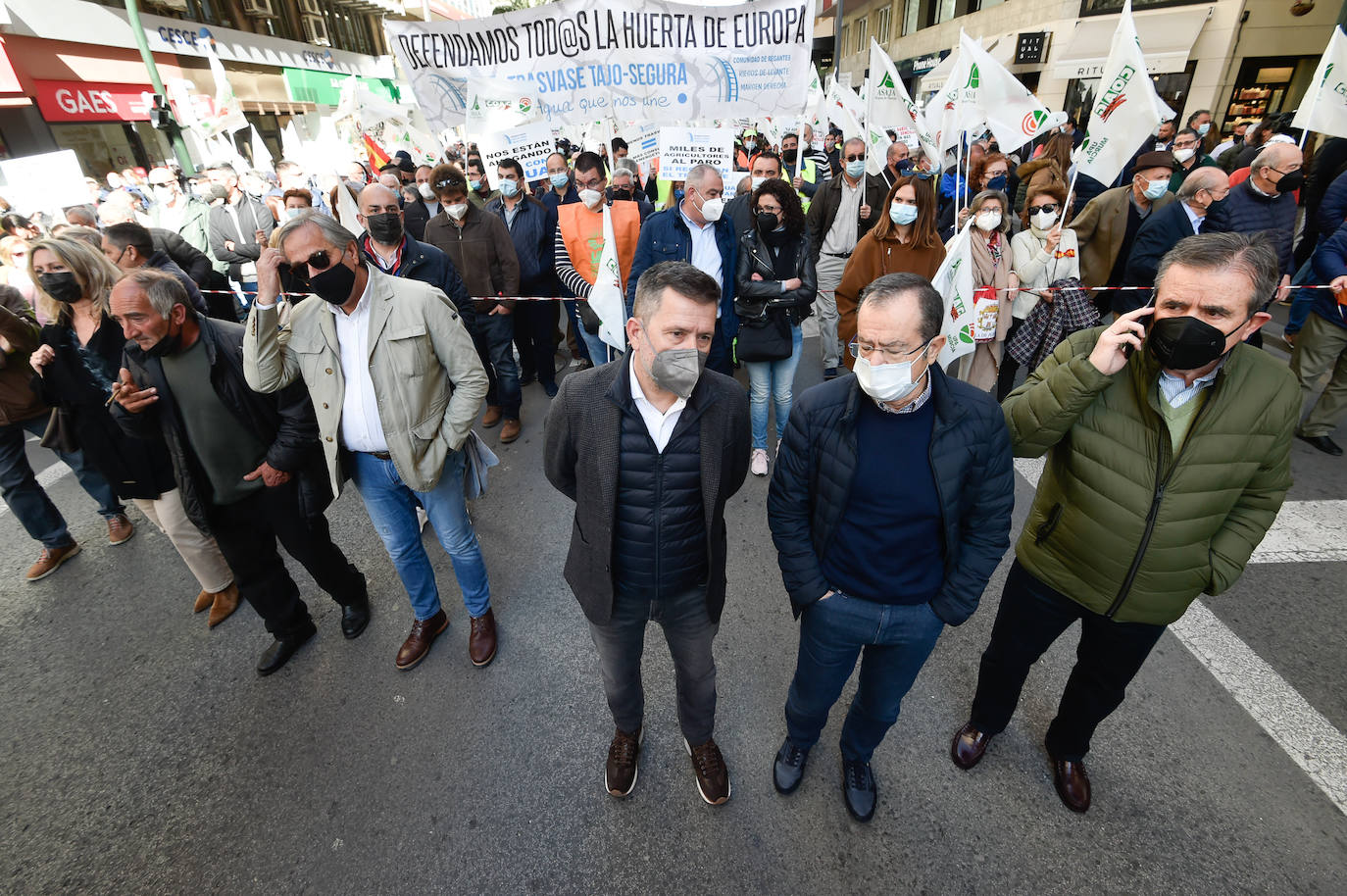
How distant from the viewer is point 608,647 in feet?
8.02

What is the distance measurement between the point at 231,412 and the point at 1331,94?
9.15 m

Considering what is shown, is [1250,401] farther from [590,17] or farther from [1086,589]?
[590,17]

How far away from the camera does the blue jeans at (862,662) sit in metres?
2.17

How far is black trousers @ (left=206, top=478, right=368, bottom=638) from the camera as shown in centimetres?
319

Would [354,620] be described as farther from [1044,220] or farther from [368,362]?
[1044,220]

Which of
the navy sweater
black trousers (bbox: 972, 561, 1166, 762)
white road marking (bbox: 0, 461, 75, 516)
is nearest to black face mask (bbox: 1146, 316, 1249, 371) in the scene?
the navy sweater

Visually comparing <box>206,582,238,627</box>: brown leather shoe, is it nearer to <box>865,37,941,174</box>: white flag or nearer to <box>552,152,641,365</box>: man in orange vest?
<box>552,152,641,365</box>: man in orange vest

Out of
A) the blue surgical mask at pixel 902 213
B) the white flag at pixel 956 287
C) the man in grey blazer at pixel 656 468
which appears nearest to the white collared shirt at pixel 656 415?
the man in grey blazer at pixel 656 468

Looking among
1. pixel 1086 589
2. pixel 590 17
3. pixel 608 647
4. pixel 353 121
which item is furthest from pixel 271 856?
pixel 353 121

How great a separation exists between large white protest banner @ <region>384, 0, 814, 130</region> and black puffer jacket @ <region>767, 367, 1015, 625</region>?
4.73 meters

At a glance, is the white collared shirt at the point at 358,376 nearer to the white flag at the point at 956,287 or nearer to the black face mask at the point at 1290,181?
the white flag at the point at 956,287

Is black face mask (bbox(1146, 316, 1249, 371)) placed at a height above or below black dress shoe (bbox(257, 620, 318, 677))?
above

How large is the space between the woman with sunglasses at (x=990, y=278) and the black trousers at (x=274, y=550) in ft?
14.4

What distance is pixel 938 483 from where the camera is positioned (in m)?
1.93
